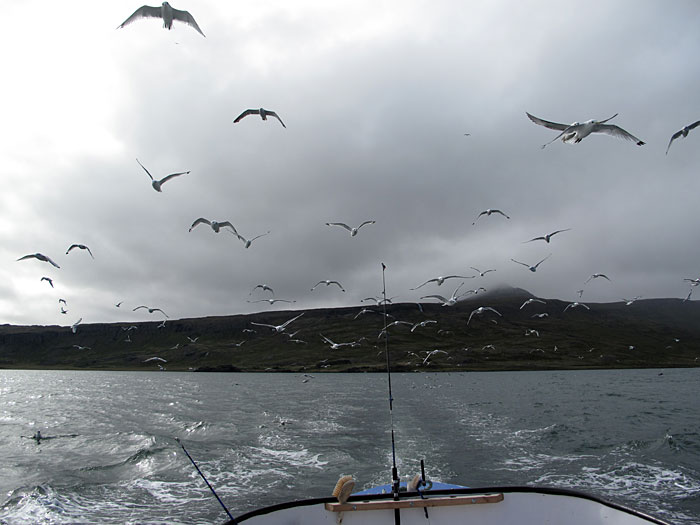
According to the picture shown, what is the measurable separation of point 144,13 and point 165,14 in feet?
2.20

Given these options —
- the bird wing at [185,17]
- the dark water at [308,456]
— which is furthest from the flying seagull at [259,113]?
the dark water at [308,456]

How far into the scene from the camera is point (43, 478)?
Result: 774 inches

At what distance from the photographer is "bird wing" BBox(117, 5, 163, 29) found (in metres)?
14.2

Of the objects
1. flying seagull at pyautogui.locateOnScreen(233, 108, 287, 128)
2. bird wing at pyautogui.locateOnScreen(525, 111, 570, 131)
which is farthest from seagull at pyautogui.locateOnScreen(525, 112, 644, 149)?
flying seagull at pyautogui.locateOnScreen(233, 108, 287, 128)

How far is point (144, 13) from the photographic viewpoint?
47.5 ft

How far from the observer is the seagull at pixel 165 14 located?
14273 millimetres

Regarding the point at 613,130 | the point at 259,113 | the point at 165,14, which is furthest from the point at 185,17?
the point at 613,130

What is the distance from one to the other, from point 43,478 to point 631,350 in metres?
229

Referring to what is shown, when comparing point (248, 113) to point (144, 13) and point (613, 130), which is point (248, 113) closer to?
point (144, 13)

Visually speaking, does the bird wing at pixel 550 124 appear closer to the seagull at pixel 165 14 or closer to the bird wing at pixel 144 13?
the seagull at pixel 165 14

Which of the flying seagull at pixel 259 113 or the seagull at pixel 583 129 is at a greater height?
the flying seagull at pixel 259 113

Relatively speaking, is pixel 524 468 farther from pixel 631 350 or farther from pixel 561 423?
pixel 631 350

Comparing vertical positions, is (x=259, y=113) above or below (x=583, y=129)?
above

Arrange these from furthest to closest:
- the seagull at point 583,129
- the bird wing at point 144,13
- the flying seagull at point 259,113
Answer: the flying seagull at point 259,113
the seagull at point 583,129
the bird wing at point 144,13
